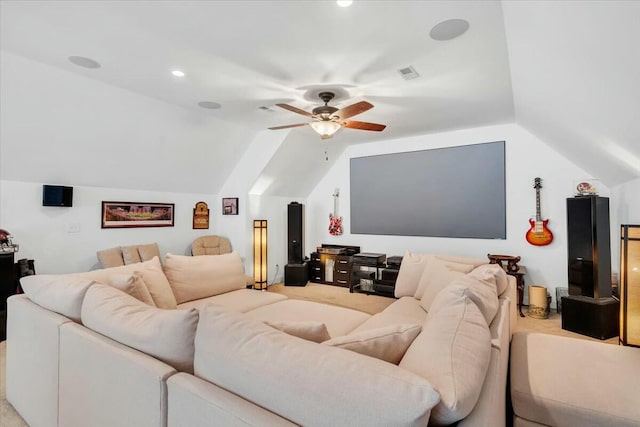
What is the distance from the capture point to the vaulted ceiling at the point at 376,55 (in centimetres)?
176

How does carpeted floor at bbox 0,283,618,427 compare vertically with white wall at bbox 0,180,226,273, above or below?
below

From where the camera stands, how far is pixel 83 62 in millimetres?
2676

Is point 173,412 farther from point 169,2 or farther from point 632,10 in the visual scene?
point 632,10

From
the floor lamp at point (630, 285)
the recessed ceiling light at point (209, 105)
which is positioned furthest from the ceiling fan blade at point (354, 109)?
the floor lamp at point (630, 285)

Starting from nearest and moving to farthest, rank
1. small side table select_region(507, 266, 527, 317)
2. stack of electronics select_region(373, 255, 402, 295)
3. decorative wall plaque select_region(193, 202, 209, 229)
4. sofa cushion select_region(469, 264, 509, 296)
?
1. sofa cushion select_region(469, 264, 509, 296)
2. small side table select_region(507, 266, 527, 317)
3. stack of electronics select_region(373, 255, 402, 295)
4. decorative wall plaque select_region(193, 202, 209, 229)

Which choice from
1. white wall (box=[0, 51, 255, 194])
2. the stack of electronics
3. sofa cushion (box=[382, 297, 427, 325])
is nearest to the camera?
sofa cushion (box=[382, 297, 427, 325])

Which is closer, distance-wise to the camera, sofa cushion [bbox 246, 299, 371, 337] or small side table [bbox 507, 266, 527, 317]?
sofa cushion [bbox 246, 299, 371, 337]

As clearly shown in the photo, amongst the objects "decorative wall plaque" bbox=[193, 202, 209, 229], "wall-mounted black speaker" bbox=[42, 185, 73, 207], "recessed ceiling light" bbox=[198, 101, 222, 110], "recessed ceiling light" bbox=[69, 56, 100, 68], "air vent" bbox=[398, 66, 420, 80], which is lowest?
"decorative wall plaque" bbox=[193, 202, 209, 229]

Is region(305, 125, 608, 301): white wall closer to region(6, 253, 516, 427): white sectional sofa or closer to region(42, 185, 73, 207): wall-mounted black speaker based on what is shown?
region(6, 253, 516, 427): white sectional sofa

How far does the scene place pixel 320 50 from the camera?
2428 mm

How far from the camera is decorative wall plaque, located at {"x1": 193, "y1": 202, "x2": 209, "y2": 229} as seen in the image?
536cm

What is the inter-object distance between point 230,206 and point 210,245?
76 cm

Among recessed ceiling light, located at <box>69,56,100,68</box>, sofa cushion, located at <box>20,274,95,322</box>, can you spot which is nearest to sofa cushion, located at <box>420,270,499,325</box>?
sofa cushion, located at <box>20,274,95,322</box>

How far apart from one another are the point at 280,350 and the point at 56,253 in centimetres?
422
